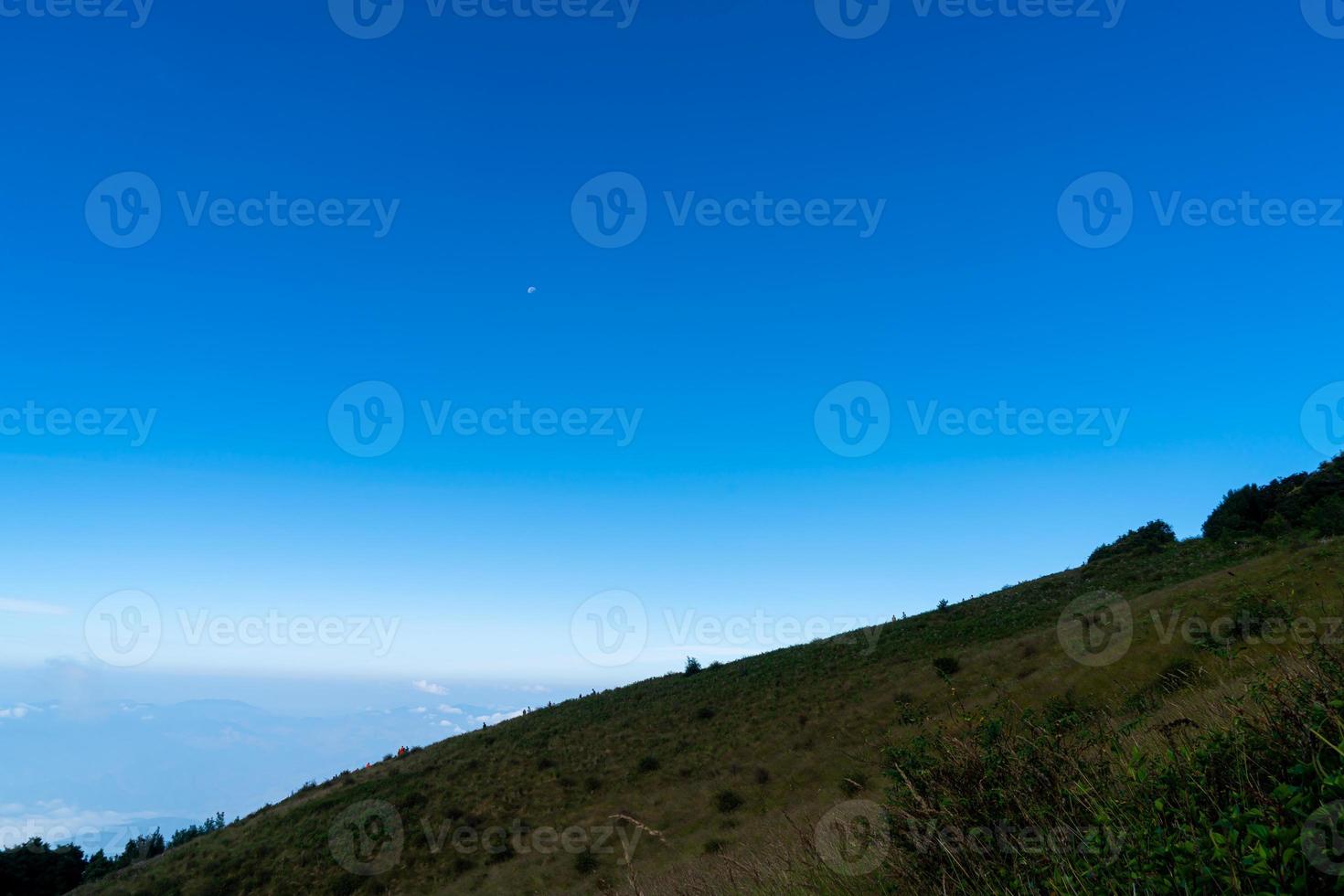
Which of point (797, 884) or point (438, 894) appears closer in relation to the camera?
point (797, 884)

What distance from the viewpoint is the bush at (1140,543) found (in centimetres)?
4578

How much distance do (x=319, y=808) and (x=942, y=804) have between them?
1658 inches

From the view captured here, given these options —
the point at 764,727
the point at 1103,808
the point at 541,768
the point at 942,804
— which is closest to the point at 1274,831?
the point at 1103,808

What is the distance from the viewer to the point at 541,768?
3572 cm

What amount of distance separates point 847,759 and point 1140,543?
114 ft

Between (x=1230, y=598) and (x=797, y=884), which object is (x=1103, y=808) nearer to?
(x=797, y=884)

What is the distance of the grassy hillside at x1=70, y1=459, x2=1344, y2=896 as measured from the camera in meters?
5.12

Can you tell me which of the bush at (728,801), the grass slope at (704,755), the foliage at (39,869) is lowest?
the bush at (728,801)

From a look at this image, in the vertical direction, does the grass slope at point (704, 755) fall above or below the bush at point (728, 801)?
above

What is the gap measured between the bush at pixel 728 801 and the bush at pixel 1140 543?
1412 inches

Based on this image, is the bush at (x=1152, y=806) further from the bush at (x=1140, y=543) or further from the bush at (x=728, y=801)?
the bush at (x=1140, y=543)

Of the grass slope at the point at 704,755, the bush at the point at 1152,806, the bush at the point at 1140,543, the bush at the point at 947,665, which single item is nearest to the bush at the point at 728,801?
the grass slope at the point at 704,755

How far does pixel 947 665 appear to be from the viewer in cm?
3225

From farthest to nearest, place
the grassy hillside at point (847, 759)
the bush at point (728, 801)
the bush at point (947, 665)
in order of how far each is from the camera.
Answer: the bush at point (947, 665)
the bush at point (728, 801)
the grassy hillside at point (847, 759)
